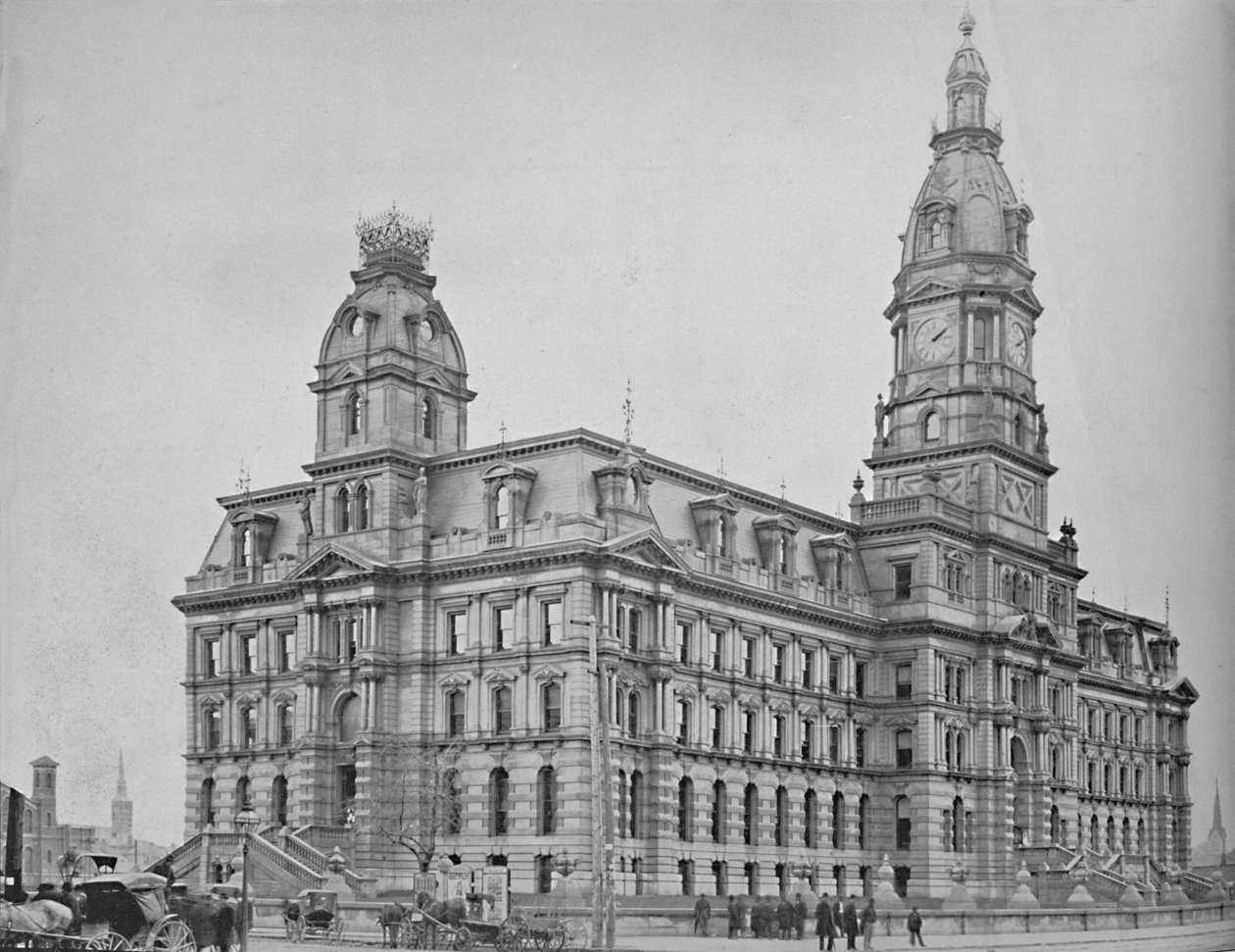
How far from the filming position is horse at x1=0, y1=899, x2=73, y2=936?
38375 mm

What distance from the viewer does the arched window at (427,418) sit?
73.2 m

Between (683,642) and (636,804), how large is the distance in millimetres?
6546

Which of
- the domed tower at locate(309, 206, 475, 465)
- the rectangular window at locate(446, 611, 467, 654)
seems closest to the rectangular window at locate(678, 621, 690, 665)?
the rectangular window at locate(446, 611, 467, 654)

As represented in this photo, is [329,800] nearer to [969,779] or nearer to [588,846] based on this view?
[588,846]

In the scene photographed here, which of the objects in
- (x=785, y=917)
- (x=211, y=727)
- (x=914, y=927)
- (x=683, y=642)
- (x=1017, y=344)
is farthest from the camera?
(x=1017, y=344)

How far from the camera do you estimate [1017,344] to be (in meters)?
88.0

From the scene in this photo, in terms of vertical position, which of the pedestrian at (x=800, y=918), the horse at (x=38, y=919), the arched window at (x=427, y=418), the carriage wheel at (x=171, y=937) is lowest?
the pedestrian at (x=800, y=918)

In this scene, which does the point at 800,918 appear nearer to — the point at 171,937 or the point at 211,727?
the point at 171,937

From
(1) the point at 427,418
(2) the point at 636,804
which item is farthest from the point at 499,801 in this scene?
(1) the point at 427,418

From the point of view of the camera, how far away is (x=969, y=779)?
83.8 metres

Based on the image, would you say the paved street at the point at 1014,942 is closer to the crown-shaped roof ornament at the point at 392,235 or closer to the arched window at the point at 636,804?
the arched window at the point at 636,804

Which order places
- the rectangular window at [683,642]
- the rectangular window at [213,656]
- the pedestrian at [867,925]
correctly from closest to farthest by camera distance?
the pedestrian at [867,925], the rectangular window at [683,642], the rectangular window at [213,656]

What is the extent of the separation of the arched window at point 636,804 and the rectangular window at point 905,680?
16.9 metres

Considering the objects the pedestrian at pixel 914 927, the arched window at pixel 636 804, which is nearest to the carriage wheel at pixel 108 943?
the pedestrian at pixel 914 927
